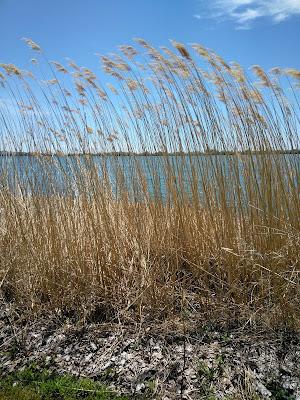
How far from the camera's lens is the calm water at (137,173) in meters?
3.06

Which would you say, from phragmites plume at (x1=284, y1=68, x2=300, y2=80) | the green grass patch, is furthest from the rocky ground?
phragmites plume at (x1=284, y1=68, x2=300, y2=80)

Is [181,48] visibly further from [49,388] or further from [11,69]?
[49,388]

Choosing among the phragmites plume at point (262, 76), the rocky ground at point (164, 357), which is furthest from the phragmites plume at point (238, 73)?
the rocky ground at point (164, 357)

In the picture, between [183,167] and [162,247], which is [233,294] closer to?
[162,247]

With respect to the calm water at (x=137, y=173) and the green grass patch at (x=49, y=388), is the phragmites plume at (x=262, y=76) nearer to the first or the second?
the calm water at (x=137, y=173)

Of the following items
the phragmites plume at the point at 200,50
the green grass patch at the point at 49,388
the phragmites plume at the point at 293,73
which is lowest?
the green grass patch at the point at 49,388

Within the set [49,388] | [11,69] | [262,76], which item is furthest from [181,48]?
[49,388]

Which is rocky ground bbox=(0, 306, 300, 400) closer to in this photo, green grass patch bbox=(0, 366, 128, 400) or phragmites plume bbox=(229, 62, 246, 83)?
green grass patch bbox=(0, 366, 128, 400)

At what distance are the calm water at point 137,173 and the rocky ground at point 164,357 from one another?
1.02m

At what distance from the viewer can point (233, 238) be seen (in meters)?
2.90

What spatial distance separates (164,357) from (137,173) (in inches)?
55.4

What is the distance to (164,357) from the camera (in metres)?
2.36

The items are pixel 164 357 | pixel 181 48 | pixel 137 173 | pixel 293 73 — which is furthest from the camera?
pixel 137 173

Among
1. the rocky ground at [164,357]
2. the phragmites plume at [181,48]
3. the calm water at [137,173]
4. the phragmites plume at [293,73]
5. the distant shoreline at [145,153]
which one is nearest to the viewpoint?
the rocky ground at [164,357]
